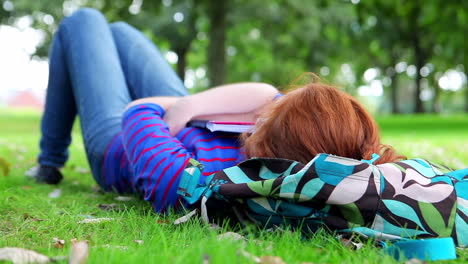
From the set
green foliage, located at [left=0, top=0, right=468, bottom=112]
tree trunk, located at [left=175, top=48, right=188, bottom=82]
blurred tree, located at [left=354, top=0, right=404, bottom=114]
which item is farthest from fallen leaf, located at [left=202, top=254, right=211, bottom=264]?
tree trunk, located at [left=175, top=48, right=188, bottom=82]

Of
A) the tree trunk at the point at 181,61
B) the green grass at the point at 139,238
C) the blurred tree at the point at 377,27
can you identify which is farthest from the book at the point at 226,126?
the tree trunk at the point at 181,61

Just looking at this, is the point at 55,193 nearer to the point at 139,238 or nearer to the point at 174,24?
the point at 139,238

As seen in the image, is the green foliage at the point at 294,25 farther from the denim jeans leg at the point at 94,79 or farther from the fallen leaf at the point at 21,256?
the fallen leaf at the point at 21,256

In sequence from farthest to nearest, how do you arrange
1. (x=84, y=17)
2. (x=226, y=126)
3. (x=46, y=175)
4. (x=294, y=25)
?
(x=294, y=25) < (x=46, y=175) < (x=84, y=17) < (x=226, y=126)

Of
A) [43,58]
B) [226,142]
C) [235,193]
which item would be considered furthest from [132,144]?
[43,58]

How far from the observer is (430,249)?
1.54 meters

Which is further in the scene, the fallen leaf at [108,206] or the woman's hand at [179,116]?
the fallen leaf at [108,206]

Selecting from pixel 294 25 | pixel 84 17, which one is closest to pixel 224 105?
pixel 84 17

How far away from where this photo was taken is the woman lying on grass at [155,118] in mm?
1807

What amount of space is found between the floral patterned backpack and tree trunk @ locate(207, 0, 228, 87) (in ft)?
38.9

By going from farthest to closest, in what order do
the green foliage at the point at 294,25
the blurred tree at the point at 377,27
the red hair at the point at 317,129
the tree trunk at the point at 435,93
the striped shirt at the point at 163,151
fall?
the tree trunk at the point at 435,93 → the green foliage at the point at 294,25 → the blurred tree at the point at 377,27 → the striped shirt at the point at 163,151 → the red hair at the point at 317,129

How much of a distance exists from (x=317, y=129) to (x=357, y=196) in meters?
0.29

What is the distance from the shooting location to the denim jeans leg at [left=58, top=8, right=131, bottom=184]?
2826 mm

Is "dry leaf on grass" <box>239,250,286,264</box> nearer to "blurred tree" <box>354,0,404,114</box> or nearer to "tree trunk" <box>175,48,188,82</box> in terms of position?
"blurred tree" <box>354,0,404,114</box>
